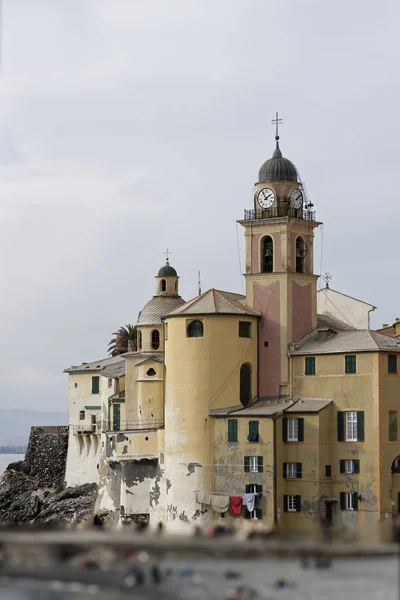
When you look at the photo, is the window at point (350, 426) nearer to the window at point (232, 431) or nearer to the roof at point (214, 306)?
the window at point (232, 431)

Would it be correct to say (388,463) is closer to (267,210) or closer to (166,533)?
(267,210)

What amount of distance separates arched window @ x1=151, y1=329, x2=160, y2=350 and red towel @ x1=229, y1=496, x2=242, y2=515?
677 inches

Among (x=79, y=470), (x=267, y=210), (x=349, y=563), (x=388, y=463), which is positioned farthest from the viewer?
(x=79, y=470)

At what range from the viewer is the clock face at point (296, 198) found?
102m

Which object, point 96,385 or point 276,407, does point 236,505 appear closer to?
point 276,407

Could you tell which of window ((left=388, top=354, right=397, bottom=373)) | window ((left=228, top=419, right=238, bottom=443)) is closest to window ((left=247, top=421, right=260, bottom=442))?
window ((left=228, top=419, right=238, bottom=443))

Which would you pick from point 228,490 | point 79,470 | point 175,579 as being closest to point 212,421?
point 228,490

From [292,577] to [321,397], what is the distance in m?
47.4

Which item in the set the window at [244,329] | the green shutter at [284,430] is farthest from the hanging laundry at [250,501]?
the window at [244,329]

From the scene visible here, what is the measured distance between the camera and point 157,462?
102 meters

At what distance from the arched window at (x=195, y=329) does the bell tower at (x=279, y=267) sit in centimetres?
454

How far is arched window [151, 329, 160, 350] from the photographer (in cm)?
10938

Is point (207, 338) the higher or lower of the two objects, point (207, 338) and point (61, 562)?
the higher

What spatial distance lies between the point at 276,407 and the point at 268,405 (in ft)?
3.99
